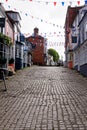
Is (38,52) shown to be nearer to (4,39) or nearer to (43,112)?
(4,39)

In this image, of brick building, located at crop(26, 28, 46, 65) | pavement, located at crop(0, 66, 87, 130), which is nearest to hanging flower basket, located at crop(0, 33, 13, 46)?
pavement, located at crop(0, 66, 87, 130)

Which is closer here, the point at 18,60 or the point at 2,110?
the point at 2,110

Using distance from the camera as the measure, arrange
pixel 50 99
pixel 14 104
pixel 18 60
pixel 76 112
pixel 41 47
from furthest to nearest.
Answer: pixel 41 47, pixel 18 60, pixel 50 99, pixel 14 104, pixel 76 112

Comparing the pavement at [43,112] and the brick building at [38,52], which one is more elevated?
the brick building at [38,52]

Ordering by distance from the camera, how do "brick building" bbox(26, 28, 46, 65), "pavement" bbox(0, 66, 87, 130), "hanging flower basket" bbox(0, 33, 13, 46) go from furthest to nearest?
"brick building" bbox(26, 28, 46, 65) < "hanging flower basket" bbox(0, 33, 13, 46) < "pavement" bbox(0, 66, 87, 130)

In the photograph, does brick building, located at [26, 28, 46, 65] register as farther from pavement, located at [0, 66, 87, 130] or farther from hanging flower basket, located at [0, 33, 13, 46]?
pavement, located at [0, 66, 87, 130]

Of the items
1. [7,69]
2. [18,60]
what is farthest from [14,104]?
[18,60]

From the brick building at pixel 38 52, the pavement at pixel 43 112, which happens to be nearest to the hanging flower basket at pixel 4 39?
the pavement at pixel 43 112

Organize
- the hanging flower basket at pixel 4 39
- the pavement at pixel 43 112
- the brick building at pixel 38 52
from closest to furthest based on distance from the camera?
the pavement at pixel 43 112
the hanging flower basket at pixel 4 39
the brick building at pixel 38 52

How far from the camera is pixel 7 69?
28.9 metres

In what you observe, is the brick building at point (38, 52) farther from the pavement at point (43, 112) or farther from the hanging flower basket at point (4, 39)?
the pavement at point (43, 112)

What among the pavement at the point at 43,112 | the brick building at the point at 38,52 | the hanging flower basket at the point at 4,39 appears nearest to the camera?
the pavement at the point at 43,112

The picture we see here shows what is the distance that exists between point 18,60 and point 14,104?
85.7 feet

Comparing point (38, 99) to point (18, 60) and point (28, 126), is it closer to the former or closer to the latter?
point (28, 126)
